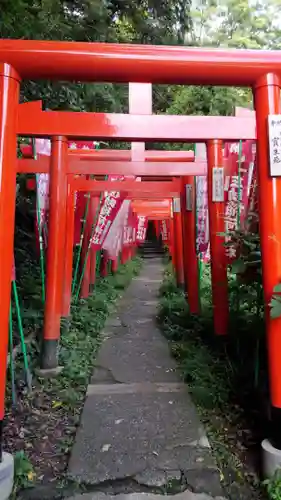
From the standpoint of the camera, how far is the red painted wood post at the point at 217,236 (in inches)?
197

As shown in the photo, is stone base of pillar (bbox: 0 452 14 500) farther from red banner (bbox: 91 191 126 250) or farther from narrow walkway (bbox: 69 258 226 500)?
red banner (bbox: 91 191 126 250)

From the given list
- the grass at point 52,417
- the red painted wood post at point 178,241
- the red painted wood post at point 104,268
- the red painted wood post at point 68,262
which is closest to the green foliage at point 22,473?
the grass at point 52,417

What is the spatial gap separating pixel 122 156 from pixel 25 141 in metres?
1.95

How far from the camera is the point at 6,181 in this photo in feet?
8.28

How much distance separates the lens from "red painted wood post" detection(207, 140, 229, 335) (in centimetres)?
502

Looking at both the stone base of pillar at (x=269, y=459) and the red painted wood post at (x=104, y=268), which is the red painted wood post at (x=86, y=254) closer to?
the red painted wood post at (x=104, y=268)

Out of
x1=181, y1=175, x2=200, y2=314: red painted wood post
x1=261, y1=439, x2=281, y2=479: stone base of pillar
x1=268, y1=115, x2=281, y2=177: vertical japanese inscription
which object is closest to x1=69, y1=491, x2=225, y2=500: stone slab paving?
x1=261, y1=439, x2=281, y2=479: stone base of pillar

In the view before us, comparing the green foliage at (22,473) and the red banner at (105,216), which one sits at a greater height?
the red banner at (105,216)

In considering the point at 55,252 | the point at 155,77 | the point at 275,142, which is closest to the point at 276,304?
the point at 275,142

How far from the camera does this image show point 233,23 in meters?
13.3

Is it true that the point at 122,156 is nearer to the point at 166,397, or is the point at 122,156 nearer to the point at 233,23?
the point at 166,397

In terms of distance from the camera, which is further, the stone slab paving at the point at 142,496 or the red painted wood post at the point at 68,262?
the red painted wood post at the point at 68,262

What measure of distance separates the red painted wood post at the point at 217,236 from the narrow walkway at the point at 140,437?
852 millimetres

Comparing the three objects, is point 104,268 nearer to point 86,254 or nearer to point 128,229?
point 128,229
